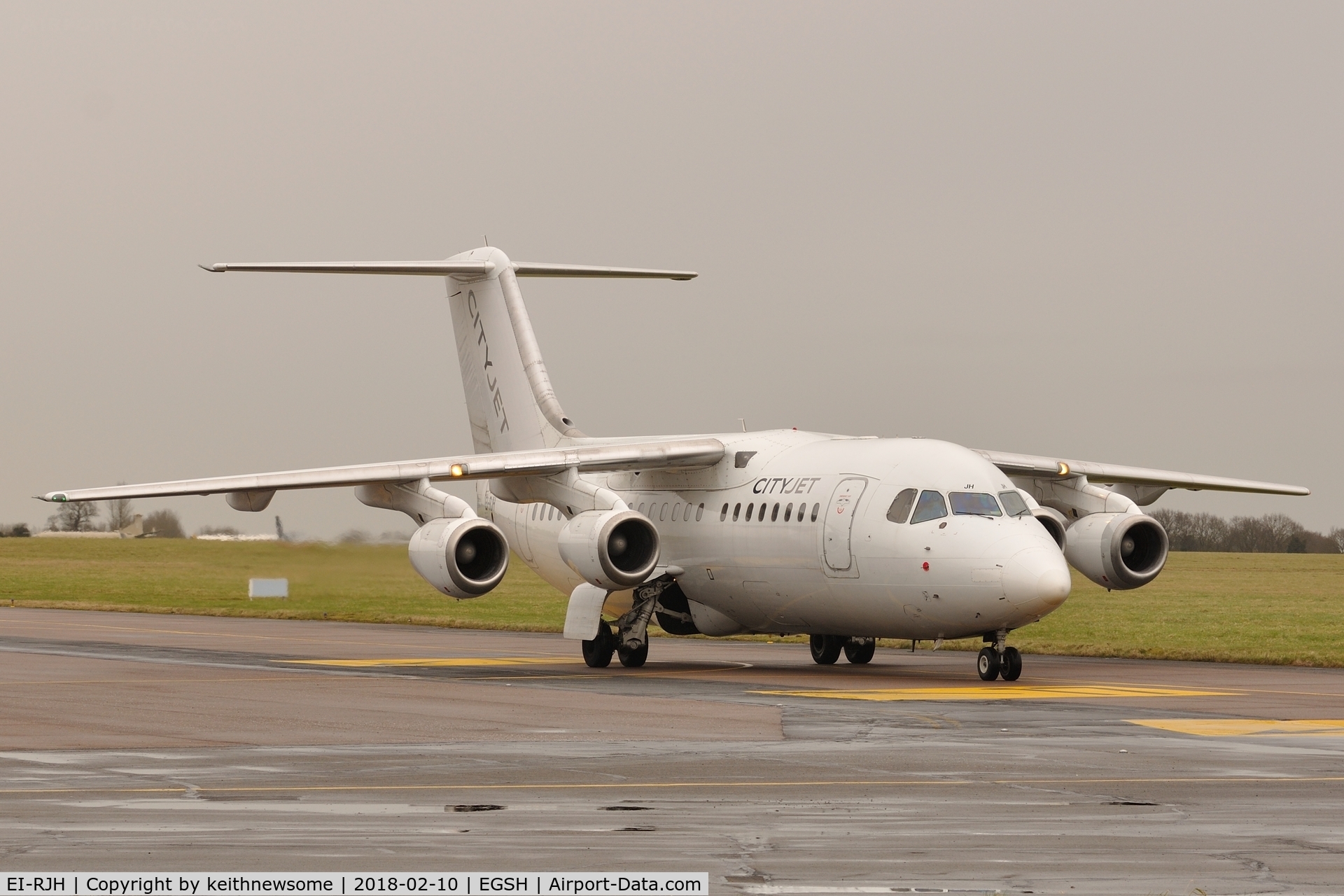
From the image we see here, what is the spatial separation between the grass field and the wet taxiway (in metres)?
4.85

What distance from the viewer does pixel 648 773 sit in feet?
43.0

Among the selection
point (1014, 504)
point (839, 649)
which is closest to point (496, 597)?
point (839, 649)

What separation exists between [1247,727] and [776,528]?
32.9ft

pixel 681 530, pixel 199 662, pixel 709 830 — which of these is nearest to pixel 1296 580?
pixel 681 530

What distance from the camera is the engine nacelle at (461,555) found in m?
25.3

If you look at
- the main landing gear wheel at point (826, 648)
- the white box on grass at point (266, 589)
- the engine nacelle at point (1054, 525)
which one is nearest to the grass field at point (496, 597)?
the white box on grass at point (266, 589)

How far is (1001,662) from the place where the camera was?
23.8 meters

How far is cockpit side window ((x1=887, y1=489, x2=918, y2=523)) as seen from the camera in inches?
948

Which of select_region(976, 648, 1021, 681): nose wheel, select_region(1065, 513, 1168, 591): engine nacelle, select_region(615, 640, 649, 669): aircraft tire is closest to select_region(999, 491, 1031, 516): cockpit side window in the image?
select_region(976, 648, 1021, 681): nose wheel

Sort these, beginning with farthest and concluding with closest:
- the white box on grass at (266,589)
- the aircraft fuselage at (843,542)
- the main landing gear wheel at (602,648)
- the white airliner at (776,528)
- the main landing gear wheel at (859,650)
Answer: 1. the white box on grass at (266,589)
2. the main landing gear wheel at (859,650)
3. the main landing gear wheel at (602,648)
4. the white airliner at (776,528)
5. the aircraft fuselage at (843,542)

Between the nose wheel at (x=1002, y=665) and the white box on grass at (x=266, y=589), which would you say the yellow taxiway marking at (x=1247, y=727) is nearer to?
the nose wheel at (x=1002, y=665)

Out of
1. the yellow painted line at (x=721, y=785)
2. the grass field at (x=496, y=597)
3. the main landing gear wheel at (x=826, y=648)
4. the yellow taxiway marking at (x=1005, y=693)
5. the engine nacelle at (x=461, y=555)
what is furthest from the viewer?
the grass field at (x=496, y=597)

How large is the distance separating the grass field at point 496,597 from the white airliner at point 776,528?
9.89ft

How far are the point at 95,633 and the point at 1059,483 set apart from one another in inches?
832
